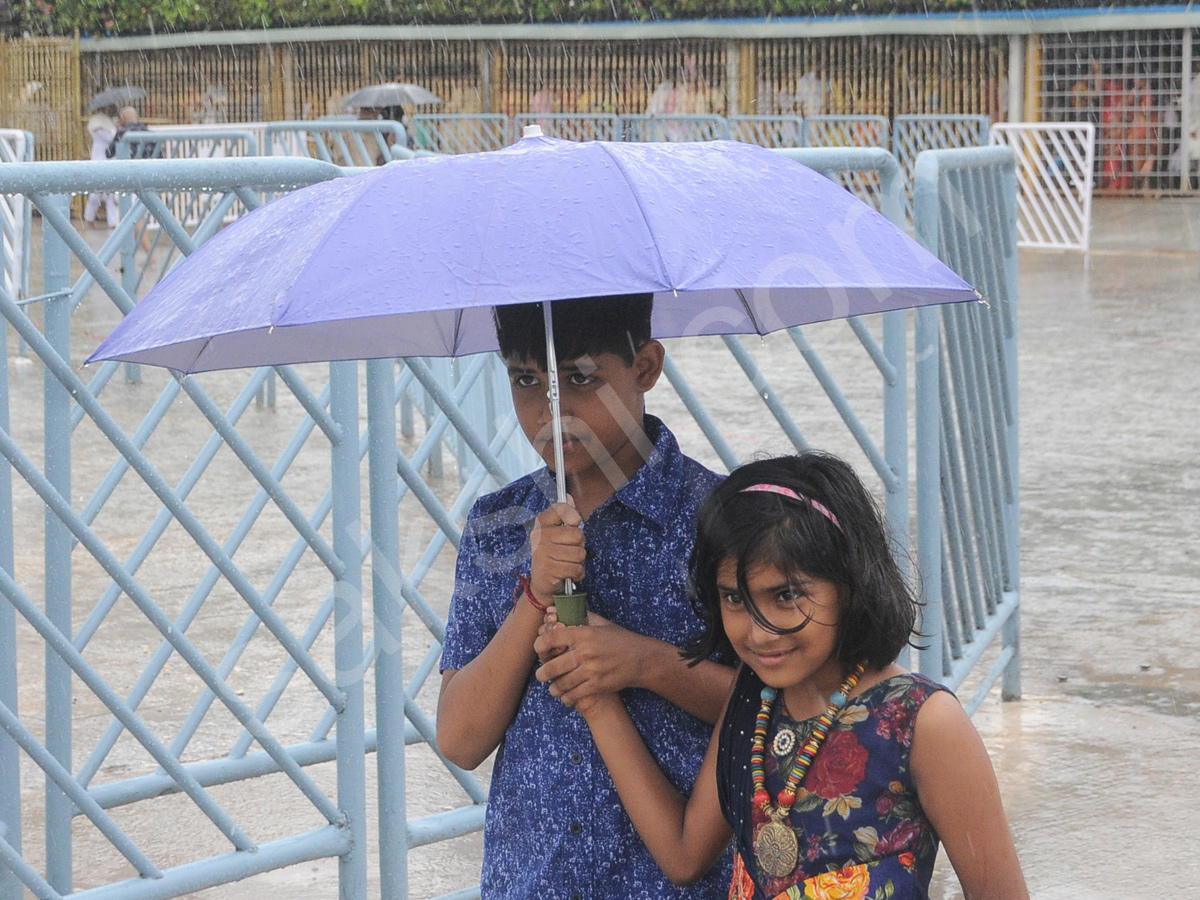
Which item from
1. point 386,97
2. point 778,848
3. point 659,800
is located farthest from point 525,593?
point 386,97

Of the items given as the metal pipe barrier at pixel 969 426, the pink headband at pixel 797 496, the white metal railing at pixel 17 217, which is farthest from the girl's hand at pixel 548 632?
the white metal railing at pixel 17 217

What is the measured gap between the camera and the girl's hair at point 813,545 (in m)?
1.84

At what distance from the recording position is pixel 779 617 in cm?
185

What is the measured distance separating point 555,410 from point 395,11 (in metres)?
25.0

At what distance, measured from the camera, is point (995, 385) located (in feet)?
14.1

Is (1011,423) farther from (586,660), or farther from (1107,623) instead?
(586,660)

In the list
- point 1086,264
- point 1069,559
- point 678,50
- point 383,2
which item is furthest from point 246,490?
point 383,2

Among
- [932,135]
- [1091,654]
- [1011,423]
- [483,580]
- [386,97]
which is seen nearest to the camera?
[483,580]

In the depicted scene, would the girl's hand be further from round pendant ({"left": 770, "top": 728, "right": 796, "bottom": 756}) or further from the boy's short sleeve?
round pendant ({"left": 770, "top": 728, "right": 796, "bottom": 756})

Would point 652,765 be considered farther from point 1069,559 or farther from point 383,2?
point 383,2

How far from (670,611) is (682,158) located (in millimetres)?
554

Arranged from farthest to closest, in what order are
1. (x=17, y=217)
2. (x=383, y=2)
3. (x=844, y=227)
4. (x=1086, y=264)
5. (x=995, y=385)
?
(x=383, y=2)
(x=1086, y=264)
(x=17, y=217)
(x=995, y=385)
(x=844, y=227)

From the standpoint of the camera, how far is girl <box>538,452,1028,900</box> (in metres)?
1.83

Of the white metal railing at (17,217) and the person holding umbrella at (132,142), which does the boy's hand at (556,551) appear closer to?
the person holding umbrella at (132,142)
